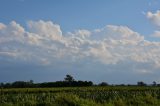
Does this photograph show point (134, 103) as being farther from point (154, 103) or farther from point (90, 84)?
Answer: point (90, 84)

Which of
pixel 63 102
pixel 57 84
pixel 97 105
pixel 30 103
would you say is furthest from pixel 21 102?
pixel 57 84

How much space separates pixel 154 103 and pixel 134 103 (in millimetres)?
1247

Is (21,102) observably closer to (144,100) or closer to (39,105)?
(39,105)

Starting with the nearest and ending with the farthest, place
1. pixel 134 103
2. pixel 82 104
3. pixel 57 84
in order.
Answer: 1. pixel 82 104
2. pixel 134 103
3. pixel 57 84

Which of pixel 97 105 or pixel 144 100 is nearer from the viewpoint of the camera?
pixel 97 105

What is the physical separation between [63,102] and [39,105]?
1349 mm

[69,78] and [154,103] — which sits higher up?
[69,78]

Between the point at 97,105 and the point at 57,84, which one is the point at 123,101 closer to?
the point at 97,105

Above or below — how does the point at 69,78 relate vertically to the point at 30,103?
above

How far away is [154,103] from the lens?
23.3 meters

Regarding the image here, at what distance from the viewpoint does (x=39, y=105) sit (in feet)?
66.9

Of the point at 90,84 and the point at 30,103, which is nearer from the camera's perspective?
the point at 30,103

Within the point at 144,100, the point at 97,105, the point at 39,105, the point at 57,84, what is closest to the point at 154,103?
the point at 144,100

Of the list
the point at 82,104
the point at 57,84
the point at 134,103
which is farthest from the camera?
the point at 57,84
